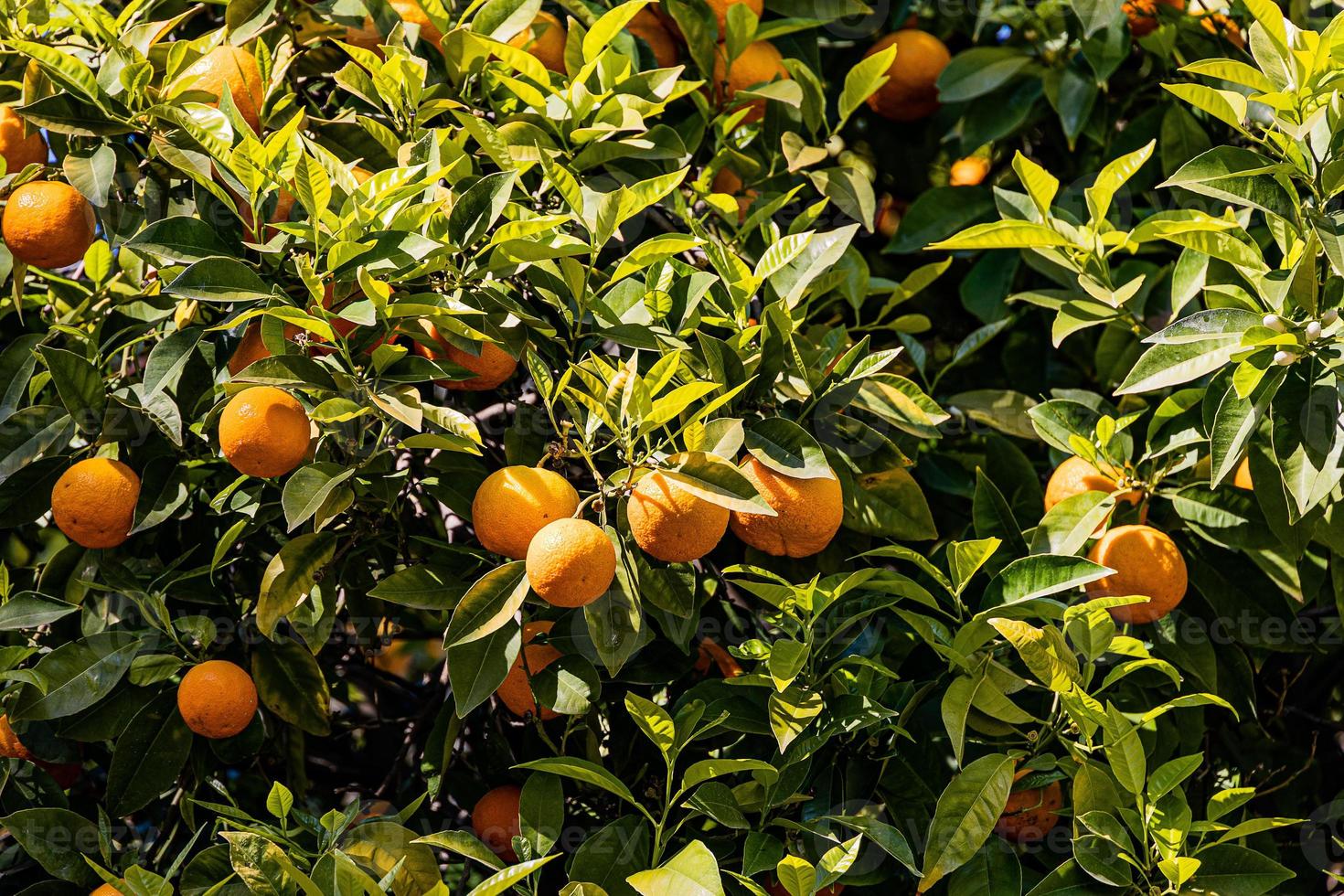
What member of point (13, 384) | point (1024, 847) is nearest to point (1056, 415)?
point (1024, 847)

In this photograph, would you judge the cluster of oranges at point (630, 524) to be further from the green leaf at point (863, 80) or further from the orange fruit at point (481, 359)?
the green leaf at point (863, 80)

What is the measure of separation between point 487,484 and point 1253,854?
102cm

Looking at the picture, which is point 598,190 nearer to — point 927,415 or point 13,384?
point 927,415

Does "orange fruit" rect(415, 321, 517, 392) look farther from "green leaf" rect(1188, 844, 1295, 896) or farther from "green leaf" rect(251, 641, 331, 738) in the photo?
"green leaf" rect(1188, 844, 1295, 896)

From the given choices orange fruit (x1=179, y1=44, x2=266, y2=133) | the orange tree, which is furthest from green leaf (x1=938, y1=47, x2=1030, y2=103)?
orange fruit (x1=179, y1=44, x2=266, y2=133)

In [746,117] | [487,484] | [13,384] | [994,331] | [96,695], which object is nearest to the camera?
[487,484]

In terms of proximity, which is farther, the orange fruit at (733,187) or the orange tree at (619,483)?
the orange fruit at (733,187)

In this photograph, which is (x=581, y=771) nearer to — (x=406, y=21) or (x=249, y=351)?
(x=249, y=351)

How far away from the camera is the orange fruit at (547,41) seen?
1.95 meters

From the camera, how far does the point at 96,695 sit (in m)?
1.63

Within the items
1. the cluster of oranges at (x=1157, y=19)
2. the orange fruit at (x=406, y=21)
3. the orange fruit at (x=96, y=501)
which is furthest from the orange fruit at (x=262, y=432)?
the cluster of oranges at (x=1157, y=19)

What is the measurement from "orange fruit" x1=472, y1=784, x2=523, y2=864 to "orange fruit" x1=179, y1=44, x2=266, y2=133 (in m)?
0.99

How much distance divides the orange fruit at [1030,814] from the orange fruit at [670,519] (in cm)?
60

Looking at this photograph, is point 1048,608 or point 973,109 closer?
point 1048,608
